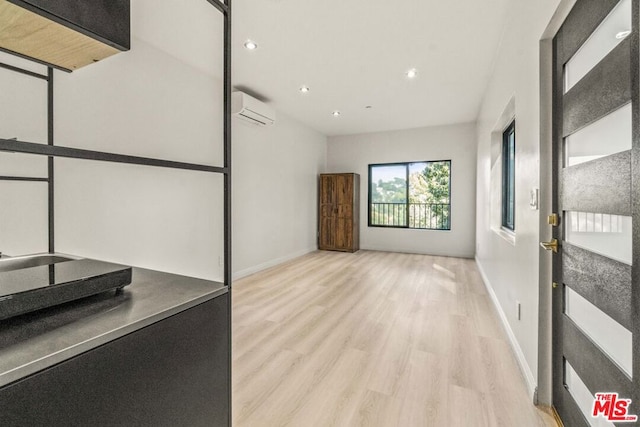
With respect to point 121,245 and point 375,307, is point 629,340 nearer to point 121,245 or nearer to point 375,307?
point 375,307

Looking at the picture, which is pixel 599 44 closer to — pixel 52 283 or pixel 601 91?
pixel 601 91

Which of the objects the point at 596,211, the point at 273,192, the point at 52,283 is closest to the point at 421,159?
the point at 273,192

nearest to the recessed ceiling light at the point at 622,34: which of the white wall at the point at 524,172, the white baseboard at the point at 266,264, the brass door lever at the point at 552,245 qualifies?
the white wall at the point at 524,172

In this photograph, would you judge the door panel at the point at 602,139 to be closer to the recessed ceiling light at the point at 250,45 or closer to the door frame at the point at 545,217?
the door frame at the point at 545,217

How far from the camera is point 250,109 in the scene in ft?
13.3

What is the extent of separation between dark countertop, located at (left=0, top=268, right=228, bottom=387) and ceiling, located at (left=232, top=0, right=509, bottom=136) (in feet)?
8.00

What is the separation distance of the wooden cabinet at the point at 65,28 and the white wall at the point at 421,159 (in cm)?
612

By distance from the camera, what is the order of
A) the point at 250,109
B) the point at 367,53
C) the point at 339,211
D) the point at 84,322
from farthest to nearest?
the point at 339,211, the point at 250,109, the point at 367,53, the point at 84,322

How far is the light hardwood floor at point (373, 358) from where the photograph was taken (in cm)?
157

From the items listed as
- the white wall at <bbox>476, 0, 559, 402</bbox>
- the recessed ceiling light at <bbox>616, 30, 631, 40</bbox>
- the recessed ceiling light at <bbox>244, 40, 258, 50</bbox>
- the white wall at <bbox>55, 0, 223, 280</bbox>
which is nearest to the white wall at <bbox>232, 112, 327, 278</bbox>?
the white wall at <bbox>55, 0, 223, 280</bbox>

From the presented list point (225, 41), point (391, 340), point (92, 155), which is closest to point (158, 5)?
point (225, 41)

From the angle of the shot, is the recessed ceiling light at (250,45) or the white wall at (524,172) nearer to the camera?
the white wall at (524,172)

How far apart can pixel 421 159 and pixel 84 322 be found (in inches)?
249

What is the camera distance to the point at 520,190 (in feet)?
6.83
